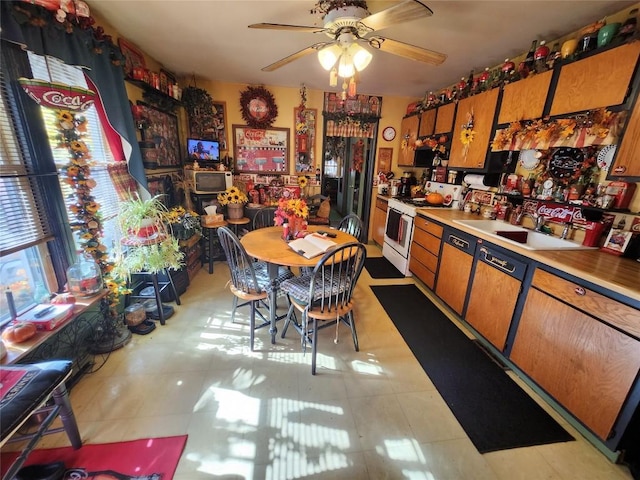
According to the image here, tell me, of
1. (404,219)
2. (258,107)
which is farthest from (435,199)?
(258,107)

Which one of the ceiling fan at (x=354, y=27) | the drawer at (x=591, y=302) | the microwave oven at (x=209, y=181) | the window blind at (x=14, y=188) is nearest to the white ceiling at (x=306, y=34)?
the ceiling fan at (x=354, y=27)

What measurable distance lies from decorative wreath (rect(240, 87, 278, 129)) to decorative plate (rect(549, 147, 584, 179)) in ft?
11.3

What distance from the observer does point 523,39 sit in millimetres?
2166

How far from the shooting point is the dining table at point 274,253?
1875 mm

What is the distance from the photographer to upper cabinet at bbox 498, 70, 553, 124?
6.66 feet

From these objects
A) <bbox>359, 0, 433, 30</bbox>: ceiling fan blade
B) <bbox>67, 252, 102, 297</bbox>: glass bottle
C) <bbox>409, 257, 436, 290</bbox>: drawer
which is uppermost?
<bbox>359, 0, 433, 30</bbox>: ceiling fan blade

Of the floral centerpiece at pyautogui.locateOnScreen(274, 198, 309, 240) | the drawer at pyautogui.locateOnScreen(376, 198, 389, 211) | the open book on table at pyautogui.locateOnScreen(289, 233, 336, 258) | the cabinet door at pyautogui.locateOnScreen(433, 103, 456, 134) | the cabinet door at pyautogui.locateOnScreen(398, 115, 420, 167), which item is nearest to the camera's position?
the open book on table at pyautogui.locateOnScreen(289, 233, 336, 258)

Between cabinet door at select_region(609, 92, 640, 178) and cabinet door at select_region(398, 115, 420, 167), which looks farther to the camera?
cabinet door at select_region(398, 115, 420, 167)

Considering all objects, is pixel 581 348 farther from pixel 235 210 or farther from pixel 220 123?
pixel 220 123

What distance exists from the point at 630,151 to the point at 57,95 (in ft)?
10.8

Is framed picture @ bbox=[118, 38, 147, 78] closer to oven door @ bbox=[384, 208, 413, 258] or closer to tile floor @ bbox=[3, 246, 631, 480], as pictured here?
tile floor @ bbox=[3, 246, 631, 480]

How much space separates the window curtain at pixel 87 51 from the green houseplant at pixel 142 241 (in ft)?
1.55

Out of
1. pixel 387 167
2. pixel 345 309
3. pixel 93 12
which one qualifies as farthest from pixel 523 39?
pixel 93 12

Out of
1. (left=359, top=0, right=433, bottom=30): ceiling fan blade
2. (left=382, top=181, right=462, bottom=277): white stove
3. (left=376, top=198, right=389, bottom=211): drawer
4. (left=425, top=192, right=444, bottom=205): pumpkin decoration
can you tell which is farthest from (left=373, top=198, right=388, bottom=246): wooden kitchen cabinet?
(left=359, top=0, right=433, bottom=30): ceiling fan blade
